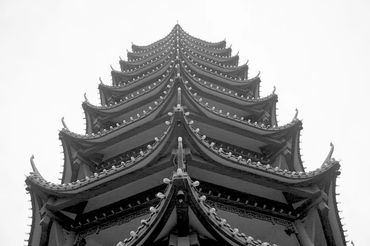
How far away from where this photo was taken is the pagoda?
7.60m

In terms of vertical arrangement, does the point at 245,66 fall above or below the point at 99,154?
above

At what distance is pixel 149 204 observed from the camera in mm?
10539

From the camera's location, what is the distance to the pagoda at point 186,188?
7.60m

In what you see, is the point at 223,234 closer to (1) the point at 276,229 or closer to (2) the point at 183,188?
(2) the point at 183,188

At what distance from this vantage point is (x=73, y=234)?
10.7 meters

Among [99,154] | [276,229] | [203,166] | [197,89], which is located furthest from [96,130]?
[276,229]

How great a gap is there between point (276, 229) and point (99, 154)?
18.4ft

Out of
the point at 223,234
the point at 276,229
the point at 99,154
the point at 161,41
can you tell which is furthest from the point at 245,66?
the point at 223,234

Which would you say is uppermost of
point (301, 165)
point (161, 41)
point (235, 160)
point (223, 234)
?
point (161, 41)

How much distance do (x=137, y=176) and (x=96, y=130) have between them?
5980mm

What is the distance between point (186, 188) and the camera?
7.33 metres

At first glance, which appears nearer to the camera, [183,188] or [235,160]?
[183,188]

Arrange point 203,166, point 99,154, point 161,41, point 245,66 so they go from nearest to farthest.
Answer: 1. point 203,166
2. point 99,154
3. point 245,66
4. point 161,41

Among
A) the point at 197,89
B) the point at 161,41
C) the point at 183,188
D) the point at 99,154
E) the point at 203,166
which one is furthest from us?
the point at 161,41
